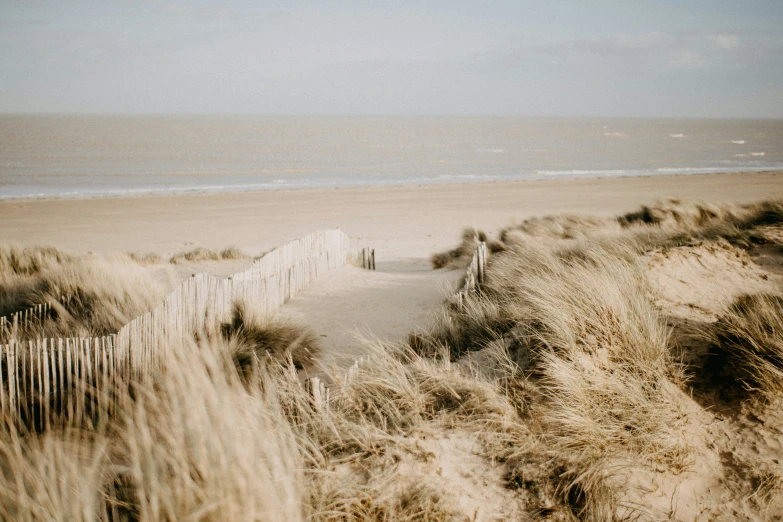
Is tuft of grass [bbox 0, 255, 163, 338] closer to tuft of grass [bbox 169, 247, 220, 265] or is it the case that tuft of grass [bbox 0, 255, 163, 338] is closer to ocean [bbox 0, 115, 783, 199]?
tuft of grass [bbox 169, 247, 220, 265]

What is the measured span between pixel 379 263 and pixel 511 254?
167 inches

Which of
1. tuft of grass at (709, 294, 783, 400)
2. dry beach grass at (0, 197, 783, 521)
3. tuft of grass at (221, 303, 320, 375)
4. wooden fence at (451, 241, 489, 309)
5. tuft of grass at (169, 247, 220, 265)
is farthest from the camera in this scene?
tuft of grass at (169, 247, 220, 265)

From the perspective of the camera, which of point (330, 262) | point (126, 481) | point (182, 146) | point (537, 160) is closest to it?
point (126, 481)

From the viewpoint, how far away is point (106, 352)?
12.8 ft

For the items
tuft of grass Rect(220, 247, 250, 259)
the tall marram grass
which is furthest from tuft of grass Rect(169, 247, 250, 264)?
the tall marram grass

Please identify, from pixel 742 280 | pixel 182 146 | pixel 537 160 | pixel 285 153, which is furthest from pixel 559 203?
pixel 182 146

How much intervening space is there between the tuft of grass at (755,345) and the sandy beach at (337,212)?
7.88 meters

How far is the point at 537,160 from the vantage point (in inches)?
1829

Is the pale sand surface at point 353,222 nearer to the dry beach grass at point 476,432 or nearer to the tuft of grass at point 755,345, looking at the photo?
the dry beach grass at point 476,432

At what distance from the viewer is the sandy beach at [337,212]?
14727 millimetres

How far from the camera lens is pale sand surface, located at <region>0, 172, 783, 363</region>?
23.2 ft

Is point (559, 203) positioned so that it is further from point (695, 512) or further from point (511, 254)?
point (695, 512)

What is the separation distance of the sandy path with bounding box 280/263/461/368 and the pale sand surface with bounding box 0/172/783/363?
0.01 metres

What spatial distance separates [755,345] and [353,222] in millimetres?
15027
